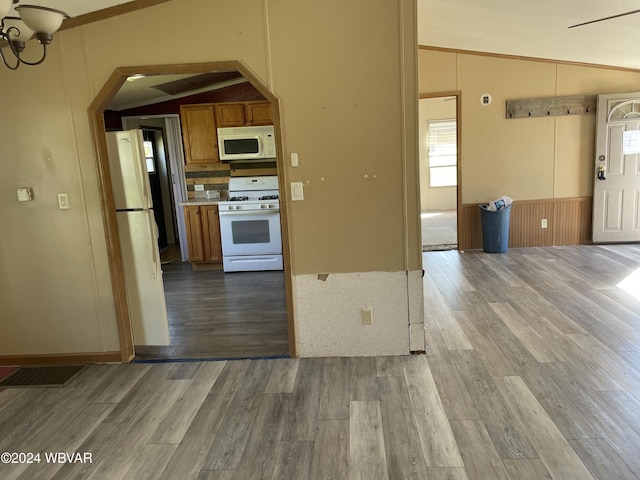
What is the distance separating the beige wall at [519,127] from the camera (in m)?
5.63

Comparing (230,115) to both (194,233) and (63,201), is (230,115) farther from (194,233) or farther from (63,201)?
(63,201)

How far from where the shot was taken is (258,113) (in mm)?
A: 5797

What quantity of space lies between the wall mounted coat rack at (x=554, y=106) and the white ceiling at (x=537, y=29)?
1.54 ft

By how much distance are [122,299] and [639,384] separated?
11.3 ft

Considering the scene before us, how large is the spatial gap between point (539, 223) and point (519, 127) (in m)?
1.35

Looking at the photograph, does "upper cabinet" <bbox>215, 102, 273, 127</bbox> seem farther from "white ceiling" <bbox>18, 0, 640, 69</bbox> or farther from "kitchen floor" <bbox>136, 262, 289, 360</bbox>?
"white ceiling" <bbox>18, 0, 640, 69</bbox>

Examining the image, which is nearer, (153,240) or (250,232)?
(153,240)

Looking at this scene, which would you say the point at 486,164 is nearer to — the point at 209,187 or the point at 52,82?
the point at 209,187

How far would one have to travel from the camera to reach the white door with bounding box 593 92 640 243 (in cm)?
554

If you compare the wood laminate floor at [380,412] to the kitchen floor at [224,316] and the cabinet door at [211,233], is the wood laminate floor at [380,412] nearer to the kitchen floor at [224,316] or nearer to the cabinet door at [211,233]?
the kitchen floor at [224,316]

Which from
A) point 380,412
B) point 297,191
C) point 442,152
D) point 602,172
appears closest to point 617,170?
point 602,172

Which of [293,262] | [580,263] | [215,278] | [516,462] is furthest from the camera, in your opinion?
[215,278]

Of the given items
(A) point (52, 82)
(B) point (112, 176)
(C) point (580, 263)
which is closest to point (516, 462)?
(B) point (112, 176)

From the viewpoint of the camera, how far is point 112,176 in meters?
3.12
